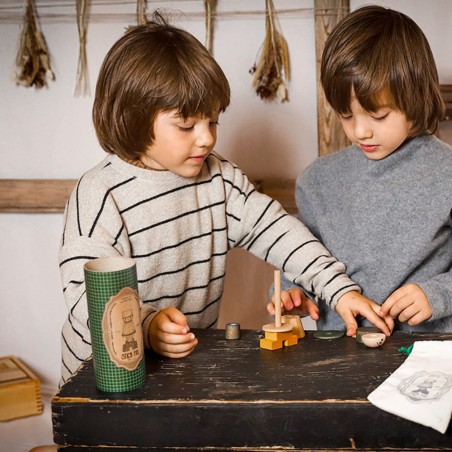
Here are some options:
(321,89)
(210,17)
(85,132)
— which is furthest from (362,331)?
(85,132)

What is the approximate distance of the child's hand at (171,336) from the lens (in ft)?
3.71

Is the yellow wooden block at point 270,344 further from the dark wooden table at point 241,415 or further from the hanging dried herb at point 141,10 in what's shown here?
the hanging dried herb at point 141,10

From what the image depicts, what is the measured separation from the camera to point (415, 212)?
Answer: 1.46m

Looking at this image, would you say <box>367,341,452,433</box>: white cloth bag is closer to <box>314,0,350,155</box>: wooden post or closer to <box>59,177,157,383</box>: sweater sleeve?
<box>59,177,157,383</box>: sweater sleeve

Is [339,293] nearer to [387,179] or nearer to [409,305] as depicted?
[409,305]

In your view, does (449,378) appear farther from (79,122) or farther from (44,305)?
(44,305)

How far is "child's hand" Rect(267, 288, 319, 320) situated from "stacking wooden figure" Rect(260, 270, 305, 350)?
242 mm

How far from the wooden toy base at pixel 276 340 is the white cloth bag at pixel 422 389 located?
0.19m

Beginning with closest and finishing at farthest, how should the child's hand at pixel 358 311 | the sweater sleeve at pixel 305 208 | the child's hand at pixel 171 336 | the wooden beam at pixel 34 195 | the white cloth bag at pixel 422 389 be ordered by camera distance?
the white cloth bag at pixel 422 389
the child's hand at pixel 171 336
the child's hand at pixel 358 311
the sweater sleeve at pixel 305 208
the wooden beam at pixel 34 195

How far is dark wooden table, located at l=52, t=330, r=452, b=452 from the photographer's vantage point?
3.17 ft

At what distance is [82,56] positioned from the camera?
2119mm

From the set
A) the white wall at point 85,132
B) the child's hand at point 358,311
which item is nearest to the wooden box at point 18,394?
the white wall at point 85,132

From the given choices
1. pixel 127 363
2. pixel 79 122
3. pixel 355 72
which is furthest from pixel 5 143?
pixel 127 363

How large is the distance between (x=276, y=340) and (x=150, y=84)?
1.68 feet
